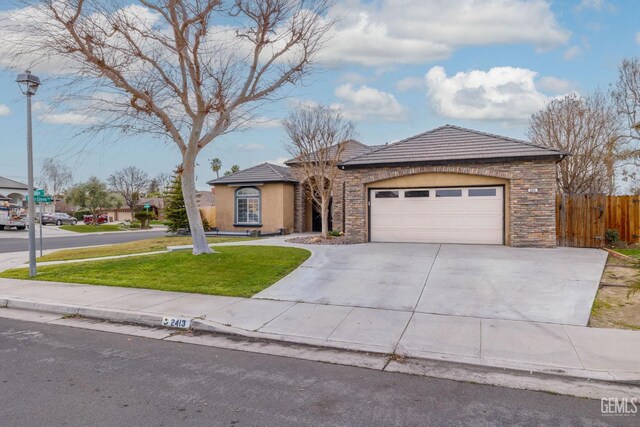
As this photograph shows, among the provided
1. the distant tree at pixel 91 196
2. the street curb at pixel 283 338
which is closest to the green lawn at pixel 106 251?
the street curb at pixel 283 338

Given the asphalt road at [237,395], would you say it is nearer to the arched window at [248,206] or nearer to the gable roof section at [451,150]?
the gable roof section at [451,150]

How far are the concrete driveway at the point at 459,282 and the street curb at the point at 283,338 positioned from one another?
2.03 m

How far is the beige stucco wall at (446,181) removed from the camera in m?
14.5

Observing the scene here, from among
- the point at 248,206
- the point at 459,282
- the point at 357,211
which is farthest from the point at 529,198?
the point at 248,206

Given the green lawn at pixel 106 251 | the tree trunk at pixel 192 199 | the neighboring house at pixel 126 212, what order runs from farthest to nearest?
the neighboring house at pixel 126 212
the green lawn at pixel 106 251
the tree trunk at pixel 192 199

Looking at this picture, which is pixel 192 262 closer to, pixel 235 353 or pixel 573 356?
pixel 235 353

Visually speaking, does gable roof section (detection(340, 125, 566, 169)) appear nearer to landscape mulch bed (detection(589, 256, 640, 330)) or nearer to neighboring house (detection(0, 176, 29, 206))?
landscape mulch bed (detection(589, 256, 640, 330))

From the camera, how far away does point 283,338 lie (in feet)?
20.7

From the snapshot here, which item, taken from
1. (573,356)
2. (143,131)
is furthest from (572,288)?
(143,131)

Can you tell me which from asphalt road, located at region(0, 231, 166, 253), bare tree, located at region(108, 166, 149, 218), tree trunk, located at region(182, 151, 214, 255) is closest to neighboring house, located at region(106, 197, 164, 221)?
bare tree, located at region(108, 166, 149, 218)

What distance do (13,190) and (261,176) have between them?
177 feet

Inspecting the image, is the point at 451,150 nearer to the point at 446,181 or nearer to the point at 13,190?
the point at 446,181

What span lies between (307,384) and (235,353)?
1.47 m

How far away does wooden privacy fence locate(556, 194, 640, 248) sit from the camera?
1489cm
